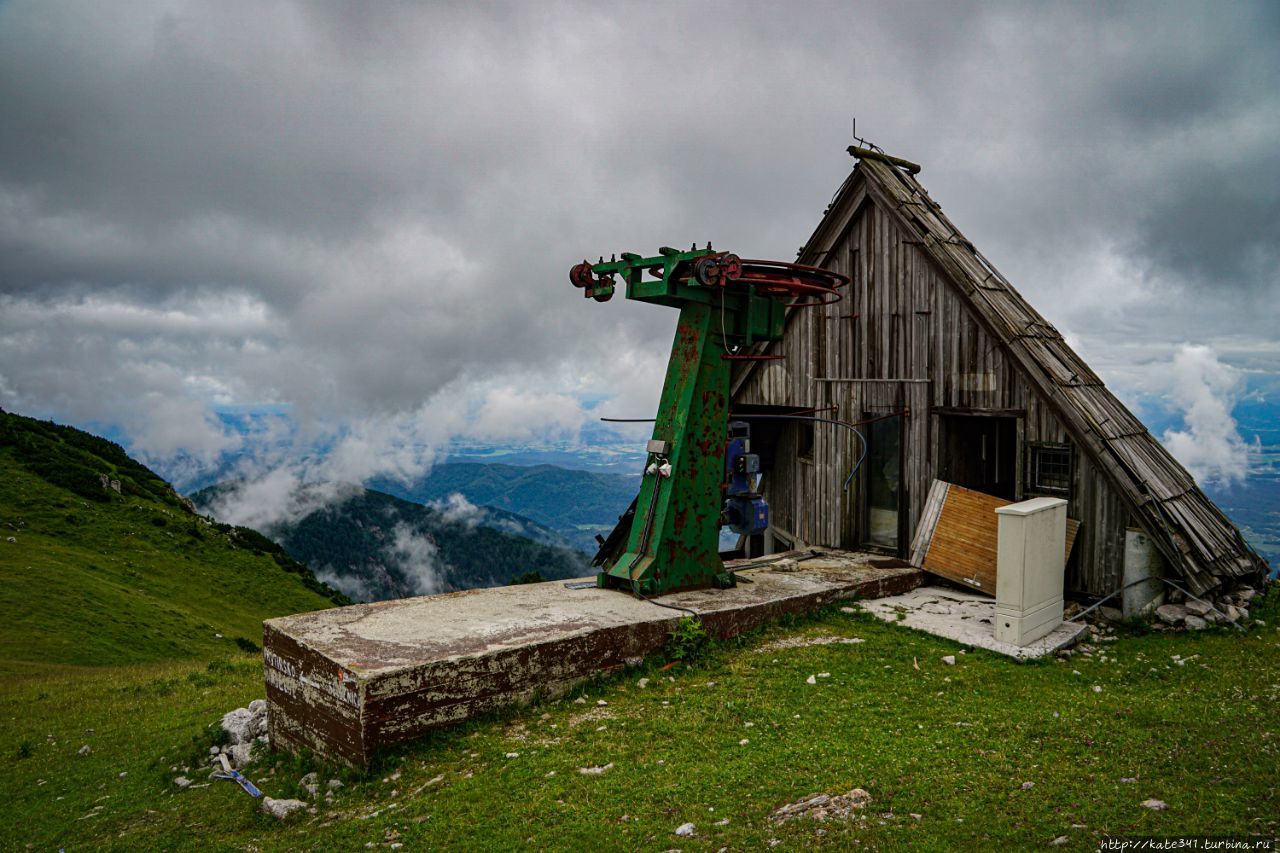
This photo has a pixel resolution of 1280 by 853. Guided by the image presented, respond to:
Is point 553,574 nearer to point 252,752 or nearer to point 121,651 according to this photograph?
point 121,651

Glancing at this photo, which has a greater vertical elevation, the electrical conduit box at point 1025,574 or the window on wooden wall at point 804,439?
the window on wooden wall at point 804,439

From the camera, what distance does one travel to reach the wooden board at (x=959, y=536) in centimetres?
1253

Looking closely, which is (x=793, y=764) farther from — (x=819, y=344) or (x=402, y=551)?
(x=402, y=551)

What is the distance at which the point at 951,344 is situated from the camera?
43.7 feet

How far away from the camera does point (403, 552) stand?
14600 cm

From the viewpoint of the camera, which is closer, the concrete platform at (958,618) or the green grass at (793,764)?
the green grass at (793,764)

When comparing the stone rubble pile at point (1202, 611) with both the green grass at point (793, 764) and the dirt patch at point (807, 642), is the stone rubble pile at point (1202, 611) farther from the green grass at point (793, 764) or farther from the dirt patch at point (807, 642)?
the dirt patch at point (807, 642)

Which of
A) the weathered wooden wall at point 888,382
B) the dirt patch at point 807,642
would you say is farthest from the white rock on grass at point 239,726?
the weathered wooden wall at point 888,382

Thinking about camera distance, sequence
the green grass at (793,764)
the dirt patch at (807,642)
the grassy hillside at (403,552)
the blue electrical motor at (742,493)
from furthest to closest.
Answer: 1. the grassy hillside at (403,552)
2. the blue electrical motor at (742,493)
3. the dirt patch at (807,642)
4. the green grass at (793,764)

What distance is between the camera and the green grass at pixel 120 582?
1970cm

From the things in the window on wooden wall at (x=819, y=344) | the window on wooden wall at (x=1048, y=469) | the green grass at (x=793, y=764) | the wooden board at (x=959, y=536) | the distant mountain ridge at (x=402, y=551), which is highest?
the window on wooden wall at (x=819, y=344)

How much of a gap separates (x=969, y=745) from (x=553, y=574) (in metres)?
142

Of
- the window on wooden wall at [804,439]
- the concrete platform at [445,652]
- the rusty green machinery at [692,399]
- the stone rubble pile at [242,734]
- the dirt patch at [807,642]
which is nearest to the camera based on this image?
the concrete platform at [445,652]

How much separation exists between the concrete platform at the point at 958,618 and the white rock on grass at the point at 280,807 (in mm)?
7457
